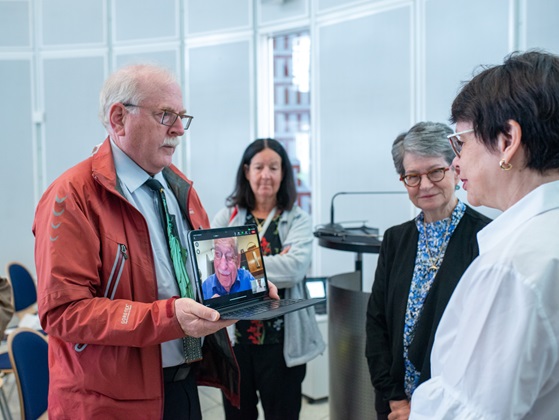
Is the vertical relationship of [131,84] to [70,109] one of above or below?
below

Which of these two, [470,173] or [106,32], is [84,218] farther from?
[106,32]

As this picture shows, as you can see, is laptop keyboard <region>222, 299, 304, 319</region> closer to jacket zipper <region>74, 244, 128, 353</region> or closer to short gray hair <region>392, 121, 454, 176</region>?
jacket zipper <region>74, 244, 128, 353</region>

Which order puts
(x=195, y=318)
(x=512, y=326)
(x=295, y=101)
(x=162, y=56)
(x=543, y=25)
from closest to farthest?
(x=512, y=326)
(x=195, y=318)
(x=543, y=25)
(x=295, y=101)
(x=162, y=56)

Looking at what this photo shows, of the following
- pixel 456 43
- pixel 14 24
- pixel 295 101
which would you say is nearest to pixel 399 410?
pixel 456 43

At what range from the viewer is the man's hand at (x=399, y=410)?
1729 millimetres

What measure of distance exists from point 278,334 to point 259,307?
2.73ft

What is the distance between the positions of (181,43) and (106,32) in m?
0.93

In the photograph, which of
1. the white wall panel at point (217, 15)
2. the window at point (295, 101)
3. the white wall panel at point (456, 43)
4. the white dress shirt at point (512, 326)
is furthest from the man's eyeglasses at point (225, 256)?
the white wall panel at point (217, 15)

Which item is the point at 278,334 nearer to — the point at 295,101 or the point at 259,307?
the point at 259,307

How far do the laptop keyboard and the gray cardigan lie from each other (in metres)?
0.62

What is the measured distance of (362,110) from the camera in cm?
431

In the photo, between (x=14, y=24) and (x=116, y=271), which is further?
(x=14, y=24)

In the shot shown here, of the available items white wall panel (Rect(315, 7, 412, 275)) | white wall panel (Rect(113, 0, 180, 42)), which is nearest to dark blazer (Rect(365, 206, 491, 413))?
white wall panel (Rect(315, 7, 412, 275))

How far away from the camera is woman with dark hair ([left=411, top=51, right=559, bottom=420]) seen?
0.79m
